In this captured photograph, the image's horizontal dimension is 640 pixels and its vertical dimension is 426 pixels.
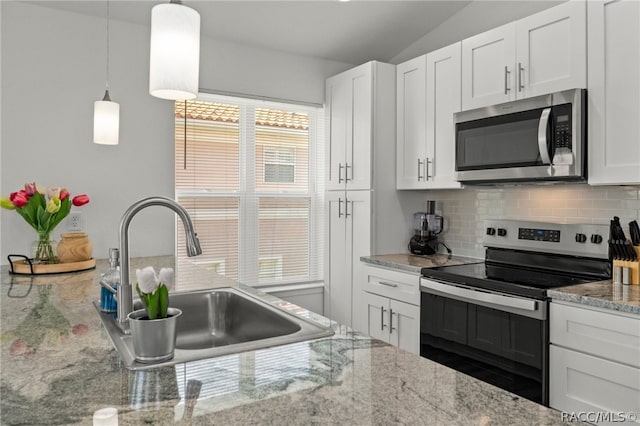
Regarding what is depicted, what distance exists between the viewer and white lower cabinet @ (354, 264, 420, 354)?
2.88 meters

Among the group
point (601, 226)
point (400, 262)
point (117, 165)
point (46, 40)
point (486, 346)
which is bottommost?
point (486, 346)

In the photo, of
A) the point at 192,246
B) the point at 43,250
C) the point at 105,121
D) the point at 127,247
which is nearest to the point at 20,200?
the point at 43,250

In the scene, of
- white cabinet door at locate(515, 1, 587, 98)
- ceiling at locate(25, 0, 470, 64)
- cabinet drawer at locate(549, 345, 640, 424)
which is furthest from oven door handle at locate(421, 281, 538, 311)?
ceiling at locate(25, 0, 470, 64)

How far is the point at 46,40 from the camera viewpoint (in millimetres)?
2795

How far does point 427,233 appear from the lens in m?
3.42

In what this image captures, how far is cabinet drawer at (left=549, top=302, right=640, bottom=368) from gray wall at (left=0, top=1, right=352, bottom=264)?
94.9 inches

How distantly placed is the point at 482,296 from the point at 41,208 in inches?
89.6

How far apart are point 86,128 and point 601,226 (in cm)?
305

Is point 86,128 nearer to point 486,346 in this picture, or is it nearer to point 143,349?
point 143,349

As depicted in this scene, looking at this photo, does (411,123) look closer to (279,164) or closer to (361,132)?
(361,132)

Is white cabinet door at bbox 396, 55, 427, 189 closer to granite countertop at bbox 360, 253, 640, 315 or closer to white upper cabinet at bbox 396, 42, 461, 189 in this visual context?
white upper cabinet at bbox 396, 42, 461, 189

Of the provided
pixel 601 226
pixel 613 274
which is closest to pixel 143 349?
pixel 613 274

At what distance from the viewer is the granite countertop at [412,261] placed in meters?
2.90

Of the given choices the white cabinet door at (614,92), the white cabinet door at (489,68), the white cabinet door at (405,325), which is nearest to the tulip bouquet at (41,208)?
the white cabinet door at (405,325)
